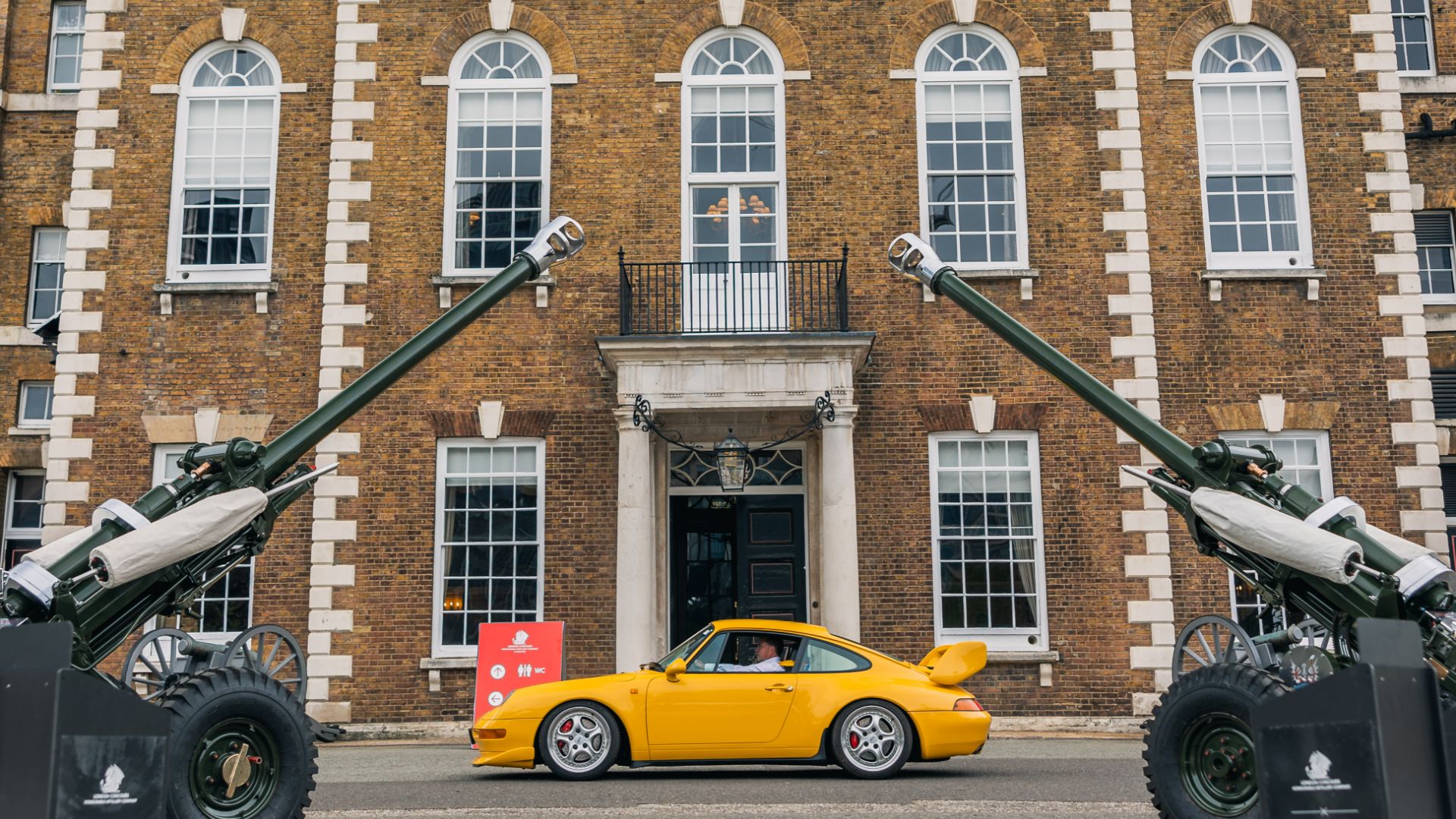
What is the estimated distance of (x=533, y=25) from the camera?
1795cm

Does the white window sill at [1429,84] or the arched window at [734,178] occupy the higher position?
the white window sill at [1429,84]

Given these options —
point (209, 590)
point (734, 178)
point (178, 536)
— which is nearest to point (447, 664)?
point (209, 590)

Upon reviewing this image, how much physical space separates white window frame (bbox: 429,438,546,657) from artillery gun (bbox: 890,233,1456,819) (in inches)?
375

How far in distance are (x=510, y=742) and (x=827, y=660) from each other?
2738 mm

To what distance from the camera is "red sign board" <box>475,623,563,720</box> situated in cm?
1530

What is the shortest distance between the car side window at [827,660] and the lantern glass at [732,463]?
405 cm

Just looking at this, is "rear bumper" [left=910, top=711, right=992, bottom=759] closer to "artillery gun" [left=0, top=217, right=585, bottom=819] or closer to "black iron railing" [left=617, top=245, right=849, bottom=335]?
"artillery gun" [left=0, top=217, right=585, bottom=819]

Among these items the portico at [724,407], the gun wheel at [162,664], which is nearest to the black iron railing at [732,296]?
the portico at [724,407]

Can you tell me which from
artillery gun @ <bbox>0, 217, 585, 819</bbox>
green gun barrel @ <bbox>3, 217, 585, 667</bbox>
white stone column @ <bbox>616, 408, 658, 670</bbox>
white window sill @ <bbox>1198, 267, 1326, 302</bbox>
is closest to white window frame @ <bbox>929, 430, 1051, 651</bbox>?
white window sill @ <bbox>1198, 267, 1326, 302</bbox>

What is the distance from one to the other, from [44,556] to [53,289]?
15.6 meters

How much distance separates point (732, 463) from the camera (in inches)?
609

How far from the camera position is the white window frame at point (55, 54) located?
21.5 metres

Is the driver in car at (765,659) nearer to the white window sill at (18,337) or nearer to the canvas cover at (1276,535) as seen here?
the canvas cover at (1276,535)

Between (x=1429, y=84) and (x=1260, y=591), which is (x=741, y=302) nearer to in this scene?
(x=1260, y=591)
